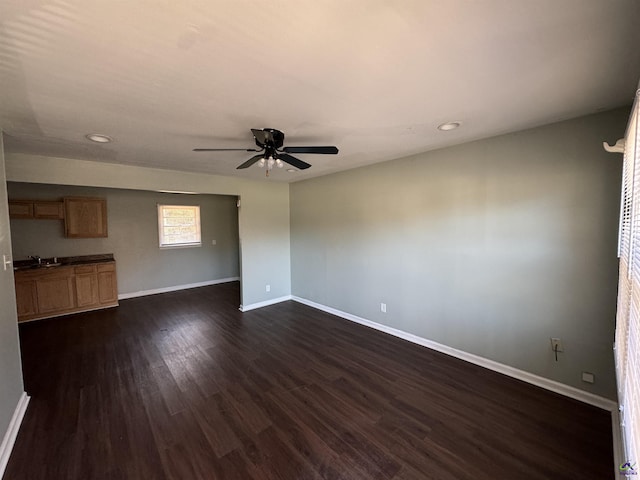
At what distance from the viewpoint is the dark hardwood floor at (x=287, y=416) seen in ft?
5.75

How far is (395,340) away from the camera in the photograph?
11.7 feet

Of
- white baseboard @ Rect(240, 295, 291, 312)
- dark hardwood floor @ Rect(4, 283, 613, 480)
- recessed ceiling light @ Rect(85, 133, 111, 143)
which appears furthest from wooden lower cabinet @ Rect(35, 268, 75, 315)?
recessed ceiling light @ Rect(85, 133, 111, 143)

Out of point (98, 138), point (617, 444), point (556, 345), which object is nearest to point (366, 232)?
point (556, 345)

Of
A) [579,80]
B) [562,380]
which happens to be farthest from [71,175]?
[562,380]

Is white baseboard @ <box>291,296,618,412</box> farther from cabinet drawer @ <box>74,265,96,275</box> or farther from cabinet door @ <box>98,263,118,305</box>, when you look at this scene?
cabinet drawer @ <box>74,265,96,275</box>

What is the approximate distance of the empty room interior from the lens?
3.93 ft

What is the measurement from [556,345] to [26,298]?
7.21m

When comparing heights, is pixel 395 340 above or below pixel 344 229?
below

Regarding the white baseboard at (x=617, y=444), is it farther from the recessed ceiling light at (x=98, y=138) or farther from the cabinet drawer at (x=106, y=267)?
the cabinet drawer at (x=106, y=267)

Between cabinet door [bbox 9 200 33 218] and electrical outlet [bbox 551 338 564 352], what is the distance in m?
7.58

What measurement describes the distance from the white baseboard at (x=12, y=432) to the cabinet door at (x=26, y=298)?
9.03 ft

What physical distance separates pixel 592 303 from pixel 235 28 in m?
3.29

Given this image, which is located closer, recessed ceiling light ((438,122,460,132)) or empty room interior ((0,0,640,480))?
empty room interior ((0,0,640,480))

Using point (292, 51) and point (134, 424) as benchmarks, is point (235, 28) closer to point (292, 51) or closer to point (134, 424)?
point (292, 51)
